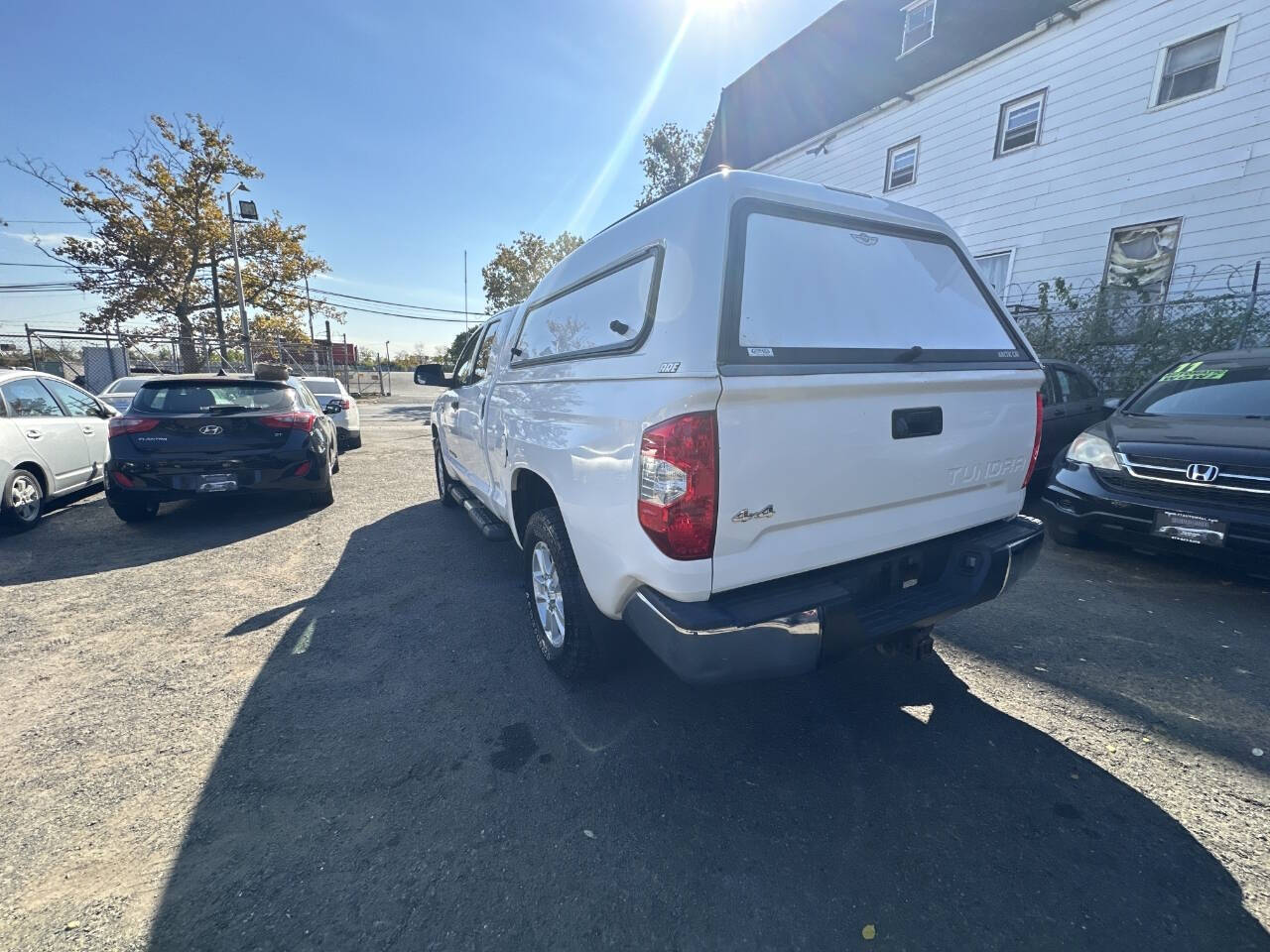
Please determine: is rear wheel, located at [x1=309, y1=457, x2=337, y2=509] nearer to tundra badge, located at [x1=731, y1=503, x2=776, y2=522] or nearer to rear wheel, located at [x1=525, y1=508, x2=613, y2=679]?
rear wheel, located at [x1=525, y1=508, x2=613, y2=679]

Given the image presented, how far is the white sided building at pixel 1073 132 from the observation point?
25.6 feet

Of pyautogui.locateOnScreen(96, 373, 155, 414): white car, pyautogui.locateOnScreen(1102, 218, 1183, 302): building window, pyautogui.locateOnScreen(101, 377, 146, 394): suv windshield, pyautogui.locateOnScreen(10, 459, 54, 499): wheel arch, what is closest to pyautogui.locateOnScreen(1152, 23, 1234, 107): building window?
pyautogui.locateOnScreen(1102, 218, 1183, 302): building window

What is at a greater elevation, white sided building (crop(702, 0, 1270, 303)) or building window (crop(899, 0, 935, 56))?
building window (crop(899, 0, 935, 56))

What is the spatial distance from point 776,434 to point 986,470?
1.22m

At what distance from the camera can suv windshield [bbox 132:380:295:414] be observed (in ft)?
17.4

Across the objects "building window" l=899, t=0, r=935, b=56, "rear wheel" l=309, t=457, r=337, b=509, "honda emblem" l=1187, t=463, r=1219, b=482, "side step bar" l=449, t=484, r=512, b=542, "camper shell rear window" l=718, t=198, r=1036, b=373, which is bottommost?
"rear wheel" l=309, t=457, r=337, b=509

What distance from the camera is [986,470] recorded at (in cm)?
238

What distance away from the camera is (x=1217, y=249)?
7977 mm

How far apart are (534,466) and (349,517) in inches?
161

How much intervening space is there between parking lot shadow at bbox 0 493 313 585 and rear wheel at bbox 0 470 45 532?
0.12 m

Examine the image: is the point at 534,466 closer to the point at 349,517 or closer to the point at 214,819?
the point at 214,819

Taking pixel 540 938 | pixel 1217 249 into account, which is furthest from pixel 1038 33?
pixel 540 938

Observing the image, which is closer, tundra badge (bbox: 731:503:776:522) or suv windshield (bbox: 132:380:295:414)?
tundra badge (bbox: 731:503:776:522)

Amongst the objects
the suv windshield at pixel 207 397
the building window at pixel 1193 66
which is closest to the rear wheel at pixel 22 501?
the suv windshield at pixel 207 397
